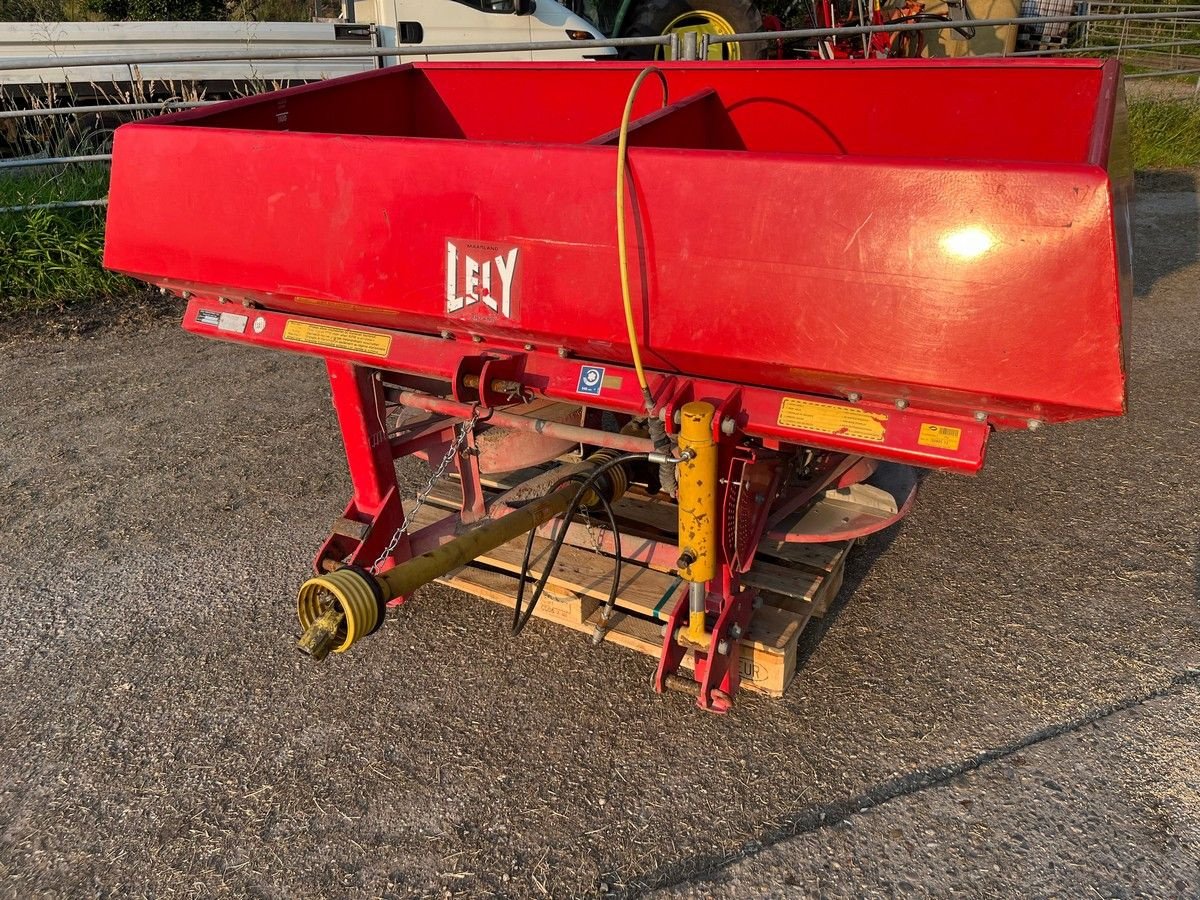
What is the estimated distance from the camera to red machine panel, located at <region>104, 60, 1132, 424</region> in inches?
71.3

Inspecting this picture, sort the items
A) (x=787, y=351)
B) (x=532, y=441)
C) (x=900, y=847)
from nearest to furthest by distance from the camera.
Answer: (x=787, y=351) < (x=900, y=847) < (x=532, y=441)

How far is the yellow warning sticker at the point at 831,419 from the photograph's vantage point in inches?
82.7

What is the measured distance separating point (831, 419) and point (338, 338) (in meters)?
1.45

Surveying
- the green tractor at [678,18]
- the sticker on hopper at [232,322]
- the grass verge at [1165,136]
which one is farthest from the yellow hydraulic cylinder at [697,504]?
the grass verge at [1165,136]

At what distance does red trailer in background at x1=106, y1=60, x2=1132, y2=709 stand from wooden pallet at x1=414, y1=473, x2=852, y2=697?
0.17 ft

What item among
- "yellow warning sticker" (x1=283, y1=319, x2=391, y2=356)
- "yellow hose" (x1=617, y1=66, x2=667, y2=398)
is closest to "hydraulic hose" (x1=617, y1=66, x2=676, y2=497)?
"yellow hose" (x1=617, y1=66, x2=667, y2=398)

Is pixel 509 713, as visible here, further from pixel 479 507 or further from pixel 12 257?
pixel 12 257

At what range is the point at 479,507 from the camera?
3143 mm

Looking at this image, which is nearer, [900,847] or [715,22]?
[900,847]

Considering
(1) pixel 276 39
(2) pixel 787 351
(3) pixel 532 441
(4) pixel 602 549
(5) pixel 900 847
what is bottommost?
(5) pixel 900 847

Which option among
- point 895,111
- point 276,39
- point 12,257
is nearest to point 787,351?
point 895,111

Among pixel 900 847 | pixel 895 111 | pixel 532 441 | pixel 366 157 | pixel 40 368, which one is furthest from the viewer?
pixel 40 368

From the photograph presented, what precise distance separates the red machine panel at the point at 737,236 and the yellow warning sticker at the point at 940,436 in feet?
0.18

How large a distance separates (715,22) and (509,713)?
884 cm
